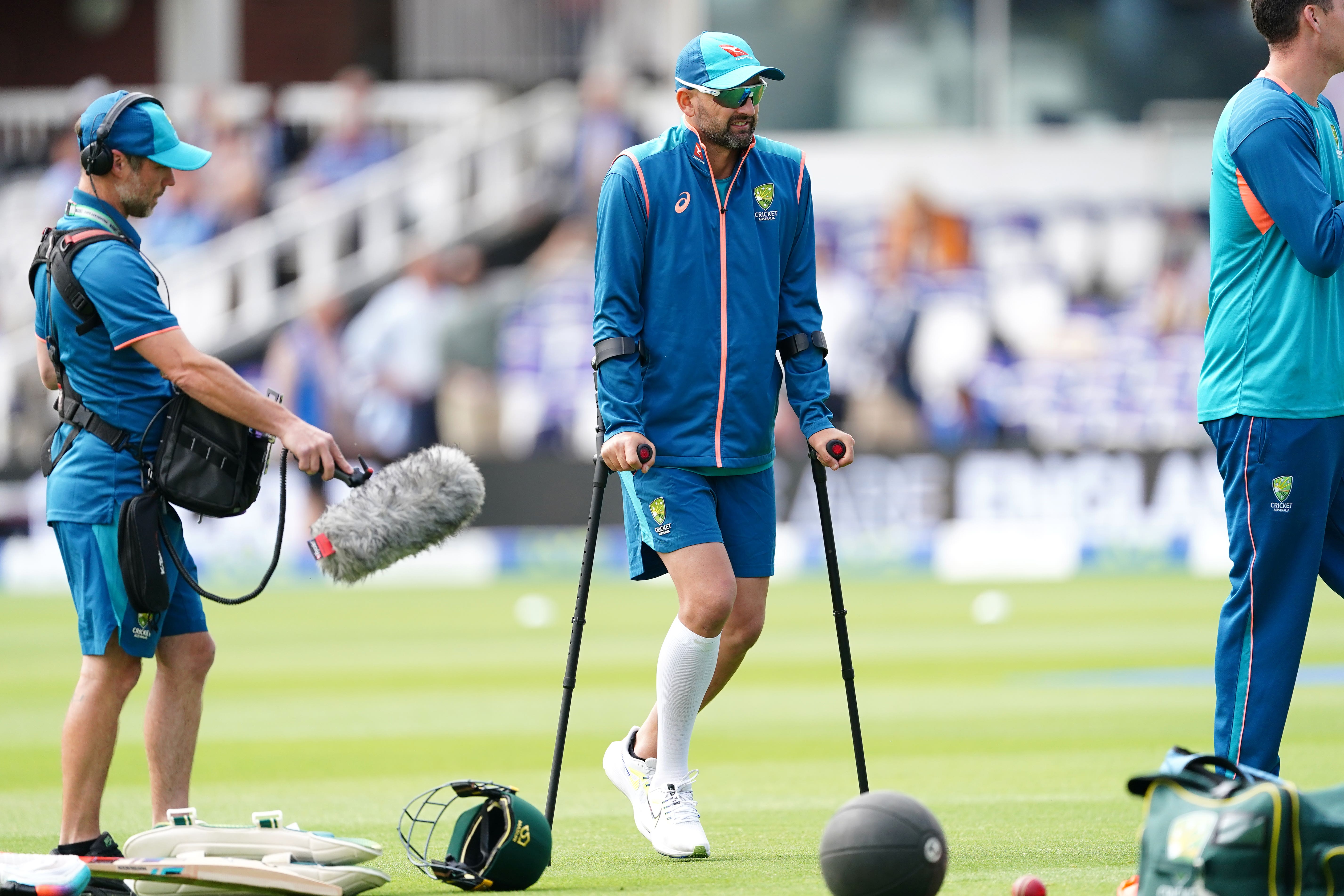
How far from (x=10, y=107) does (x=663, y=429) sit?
2116 centimetres

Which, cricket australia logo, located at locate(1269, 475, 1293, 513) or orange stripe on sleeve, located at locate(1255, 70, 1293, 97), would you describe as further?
orange stripe on sleeve, located at locate(1255, 70, 1293, 97)

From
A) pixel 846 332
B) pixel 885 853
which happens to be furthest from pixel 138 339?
pixel 846 332

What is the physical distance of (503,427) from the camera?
69.8ft

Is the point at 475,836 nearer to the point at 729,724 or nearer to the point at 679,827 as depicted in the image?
the point at 679,827

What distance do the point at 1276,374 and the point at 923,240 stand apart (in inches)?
690

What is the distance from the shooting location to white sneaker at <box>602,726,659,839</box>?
603 cm

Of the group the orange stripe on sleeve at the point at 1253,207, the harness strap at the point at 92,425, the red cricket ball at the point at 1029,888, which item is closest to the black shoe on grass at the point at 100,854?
the harness strap at the point at 92,425

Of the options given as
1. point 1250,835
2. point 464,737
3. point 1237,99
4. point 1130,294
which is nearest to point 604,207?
point 1237,99

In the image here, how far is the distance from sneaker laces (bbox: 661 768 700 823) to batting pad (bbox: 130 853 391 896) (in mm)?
1177

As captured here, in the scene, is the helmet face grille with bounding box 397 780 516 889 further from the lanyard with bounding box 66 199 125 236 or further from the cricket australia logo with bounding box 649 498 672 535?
the lanyard with bounding box 66 199 125 236

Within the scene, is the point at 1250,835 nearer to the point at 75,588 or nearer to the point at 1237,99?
the point at 1237,99

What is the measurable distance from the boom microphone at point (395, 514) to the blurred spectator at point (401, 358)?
1449cm

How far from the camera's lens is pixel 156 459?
5.51 metres

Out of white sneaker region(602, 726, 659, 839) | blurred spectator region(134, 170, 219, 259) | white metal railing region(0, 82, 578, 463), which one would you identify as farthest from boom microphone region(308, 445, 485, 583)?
blurred spectator region(134, 170, 219, 259)
